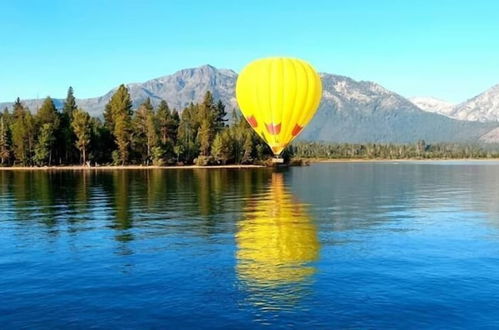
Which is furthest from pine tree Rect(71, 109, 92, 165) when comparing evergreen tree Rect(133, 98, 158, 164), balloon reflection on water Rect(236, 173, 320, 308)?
balloon reflection on water Rect(236, 173, 320, 308)

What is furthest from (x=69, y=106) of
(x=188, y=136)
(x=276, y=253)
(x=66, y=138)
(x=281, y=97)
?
(x=276, y=253)

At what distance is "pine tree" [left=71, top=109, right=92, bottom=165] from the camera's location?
160375 mm

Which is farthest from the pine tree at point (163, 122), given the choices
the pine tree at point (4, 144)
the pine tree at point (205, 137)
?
the pine tree at point (4, 144)

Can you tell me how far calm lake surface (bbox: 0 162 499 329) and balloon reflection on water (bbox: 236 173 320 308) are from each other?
10 centimetres

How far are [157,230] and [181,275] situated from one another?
15219 millimetres

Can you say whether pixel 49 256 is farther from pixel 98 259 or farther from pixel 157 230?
pixel 157 230

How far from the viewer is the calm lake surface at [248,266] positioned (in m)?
23.2

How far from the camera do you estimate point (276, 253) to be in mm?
35344

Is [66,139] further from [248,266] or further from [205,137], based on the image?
[248,266]

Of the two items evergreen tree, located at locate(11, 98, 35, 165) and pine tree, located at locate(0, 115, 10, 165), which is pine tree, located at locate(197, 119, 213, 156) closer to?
evergreen tree, located at locate(11, 98, 35, 165)

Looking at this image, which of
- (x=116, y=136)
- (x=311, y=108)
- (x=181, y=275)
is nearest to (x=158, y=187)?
(x=311, y=108)

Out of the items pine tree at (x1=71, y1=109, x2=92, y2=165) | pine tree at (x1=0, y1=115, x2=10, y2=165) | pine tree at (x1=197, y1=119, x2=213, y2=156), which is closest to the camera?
pine tree at (x1=71, y1=109, x2=92, y2=165)

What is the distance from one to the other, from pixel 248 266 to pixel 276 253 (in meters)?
4.03

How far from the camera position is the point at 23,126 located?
160875 mm
